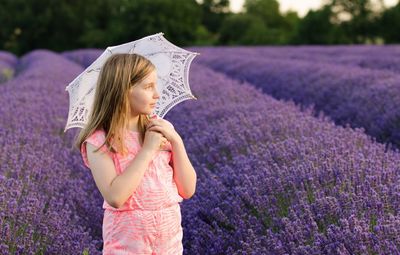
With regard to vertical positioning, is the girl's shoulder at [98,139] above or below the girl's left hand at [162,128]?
below

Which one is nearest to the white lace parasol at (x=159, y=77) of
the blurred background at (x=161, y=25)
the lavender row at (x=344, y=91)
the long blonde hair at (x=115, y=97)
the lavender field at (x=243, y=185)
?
the long blonde hair at (x=115, y=97)

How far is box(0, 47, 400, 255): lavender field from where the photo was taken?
7.33 feet

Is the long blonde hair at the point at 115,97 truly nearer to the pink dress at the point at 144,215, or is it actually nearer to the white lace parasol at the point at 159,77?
the pink dress at the point at 144,215

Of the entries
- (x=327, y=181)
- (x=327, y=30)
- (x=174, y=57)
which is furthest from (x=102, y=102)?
(x=327, y=30)

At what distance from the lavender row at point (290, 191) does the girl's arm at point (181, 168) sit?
41 cm

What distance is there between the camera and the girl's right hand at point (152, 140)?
1910mm

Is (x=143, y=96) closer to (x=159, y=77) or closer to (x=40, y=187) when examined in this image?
(x=159, y=77)

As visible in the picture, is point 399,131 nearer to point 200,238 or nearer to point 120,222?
point 200,238

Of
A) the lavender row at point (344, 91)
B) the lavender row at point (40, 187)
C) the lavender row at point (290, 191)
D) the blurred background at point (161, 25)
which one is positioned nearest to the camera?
the lavender row at point (290, 191)

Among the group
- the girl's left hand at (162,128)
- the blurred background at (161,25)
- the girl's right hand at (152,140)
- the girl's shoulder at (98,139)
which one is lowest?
the blurred background at (161,25)

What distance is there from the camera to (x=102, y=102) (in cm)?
196

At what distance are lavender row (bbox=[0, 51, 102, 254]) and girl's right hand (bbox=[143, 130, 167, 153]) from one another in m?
0.71

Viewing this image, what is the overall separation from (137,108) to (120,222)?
375 millimetres

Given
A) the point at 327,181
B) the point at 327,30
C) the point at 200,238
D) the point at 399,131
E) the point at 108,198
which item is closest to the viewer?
the point at 108,198
